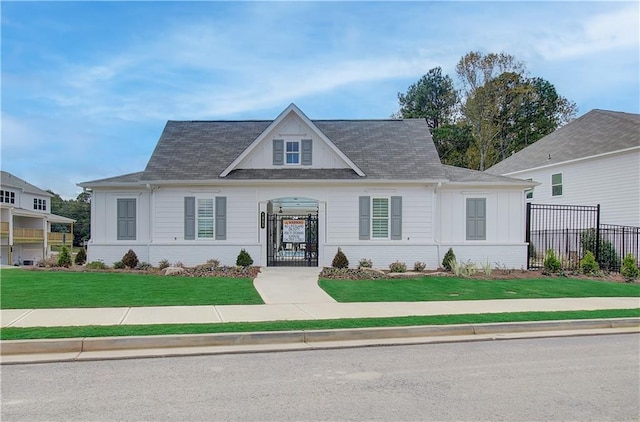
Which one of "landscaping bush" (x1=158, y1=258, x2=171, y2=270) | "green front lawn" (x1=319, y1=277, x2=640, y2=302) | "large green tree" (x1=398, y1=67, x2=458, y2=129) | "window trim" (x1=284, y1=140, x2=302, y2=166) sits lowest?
"green front lawn" (x1=319, y1=277, x2=640, y2=302)

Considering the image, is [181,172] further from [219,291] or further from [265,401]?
[265,401]

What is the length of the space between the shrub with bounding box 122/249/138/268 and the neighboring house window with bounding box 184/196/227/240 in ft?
6.58

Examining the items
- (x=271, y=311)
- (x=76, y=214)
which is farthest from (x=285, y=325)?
(x=76, y=214)

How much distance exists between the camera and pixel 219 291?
499 inches

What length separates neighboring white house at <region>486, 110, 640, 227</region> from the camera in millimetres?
21781

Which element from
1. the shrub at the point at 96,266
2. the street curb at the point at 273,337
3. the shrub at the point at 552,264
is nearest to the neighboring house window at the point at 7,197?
the shrub at the point at 96,266

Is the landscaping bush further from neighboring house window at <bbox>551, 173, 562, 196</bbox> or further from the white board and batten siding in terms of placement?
neighboring house window at <bbox>551, 173, 562, 196</bbox>

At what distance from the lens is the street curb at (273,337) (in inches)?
285

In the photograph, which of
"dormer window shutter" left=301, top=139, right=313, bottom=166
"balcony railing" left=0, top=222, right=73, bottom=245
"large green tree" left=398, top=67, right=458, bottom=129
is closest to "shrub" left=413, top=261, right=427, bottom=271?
"dormer window shutter" left=301, top=139, right=313, bottom=166

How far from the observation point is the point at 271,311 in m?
10.2

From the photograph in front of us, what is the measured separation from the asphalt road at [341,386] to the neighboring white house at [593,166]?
16.8m

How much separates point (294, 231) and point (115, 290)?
7.90 meters

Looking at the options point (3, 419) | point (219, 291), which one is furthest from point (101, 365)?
point (219, 291)

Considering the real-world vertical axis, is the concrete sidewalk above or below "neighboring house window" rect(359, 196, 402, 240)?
below
